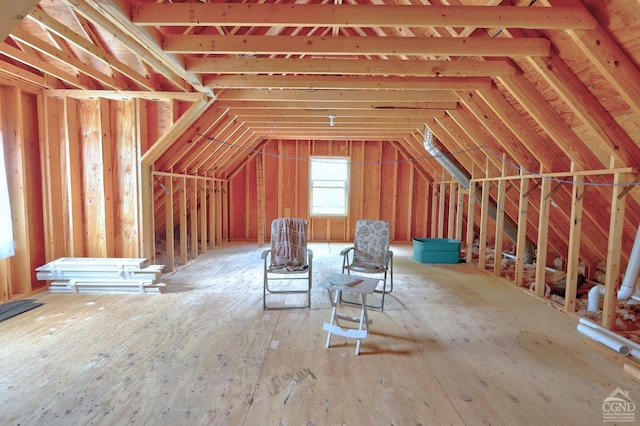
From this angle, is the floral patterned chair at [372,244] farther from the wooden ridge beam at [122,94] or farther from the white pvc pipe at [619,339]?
the wooden ridge beam at [122,94]

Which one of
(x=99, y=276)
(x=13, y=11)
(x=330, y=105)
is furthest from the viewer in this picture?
(x=330, y=105)

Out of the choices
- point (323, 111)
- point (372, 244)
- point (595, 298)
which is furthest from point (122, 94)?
point (595, 298)

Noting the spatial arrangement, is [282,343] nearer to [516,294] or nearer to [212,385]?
[212,385]

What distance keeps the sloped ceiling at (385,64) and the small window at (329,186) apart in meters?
2.91

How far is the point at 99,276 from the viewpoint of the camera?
11.6 ft

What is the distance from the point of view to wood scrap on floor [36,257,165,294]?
11.4 feet

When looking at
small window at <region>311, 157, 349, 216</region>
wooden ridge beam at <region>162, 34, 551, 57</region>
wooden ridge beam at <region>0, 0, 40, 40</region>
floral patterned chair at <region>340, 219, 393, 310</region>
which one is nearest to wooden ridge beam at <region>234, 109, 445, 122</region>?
floral patterned chair at <region>340, 219, 393, 310</region>

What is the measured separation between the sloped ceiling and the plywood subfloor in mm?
1881

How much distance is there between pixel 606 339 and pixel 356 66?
314 centimetres

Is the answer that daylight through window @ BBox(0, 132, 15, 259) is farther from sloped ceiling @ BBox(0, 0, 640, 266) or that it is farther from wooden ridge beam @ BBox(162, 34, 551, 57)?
wooden ridge beam @ BBox(162, 34, 551, 57)

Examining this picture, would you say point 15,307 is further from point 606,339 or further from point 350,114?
point 606,339

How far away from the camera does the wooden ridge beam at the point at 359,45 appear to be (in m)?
2.38

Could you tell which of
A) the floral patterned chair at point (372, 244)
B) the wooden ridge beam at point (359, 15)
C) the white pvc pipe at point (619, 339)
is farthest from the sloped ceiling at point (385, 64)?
the floral patterned chair at point (372, 244)

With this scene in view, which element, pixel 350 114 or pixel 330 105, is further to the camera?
pixel 350 114
